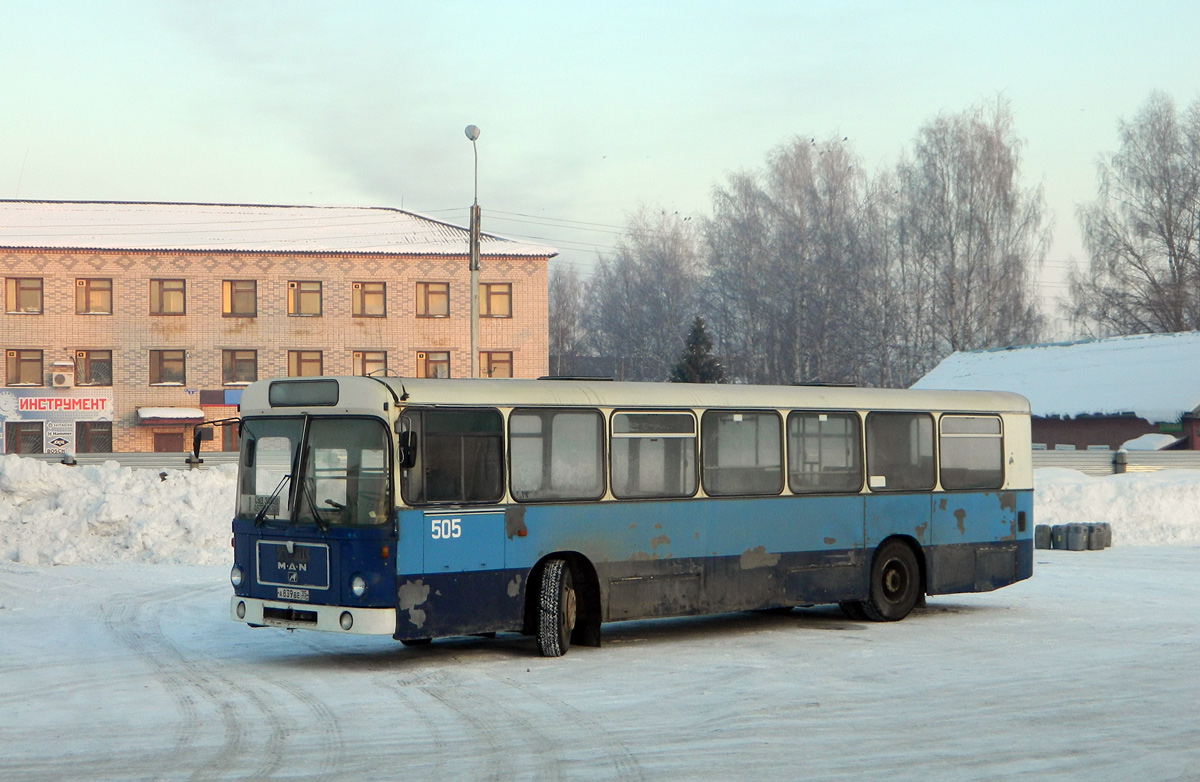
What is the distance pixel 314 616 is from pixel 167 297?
4818cm

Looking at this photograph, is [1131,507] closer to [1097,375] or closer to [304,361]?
[1097,375]

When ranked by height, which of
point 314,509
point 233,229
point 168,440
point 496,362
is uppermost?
point 233,229

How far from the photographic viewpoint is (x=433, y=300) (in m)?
58.8

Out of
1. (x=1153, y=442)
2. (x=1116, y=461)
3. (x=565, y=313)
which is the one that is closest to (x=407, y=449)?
(x=1116, y=461)

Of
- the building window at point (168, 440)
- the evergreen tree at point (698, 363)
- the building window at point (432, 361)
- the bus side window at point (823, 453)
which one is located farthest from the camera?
the evergreen tree at point (698, 363)

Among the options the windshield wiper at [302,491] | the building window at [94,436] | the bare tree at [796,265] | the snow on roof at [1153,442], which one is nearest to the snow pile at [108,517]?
the windshield wiper at [302,491]

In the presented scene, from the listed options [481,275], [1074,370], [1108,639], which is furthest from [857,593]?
[481,275]

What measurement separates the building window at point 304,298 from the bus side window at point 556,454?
46.7m

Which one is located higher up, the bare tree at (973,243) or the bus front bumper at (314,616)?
the bare tree at (973,243)

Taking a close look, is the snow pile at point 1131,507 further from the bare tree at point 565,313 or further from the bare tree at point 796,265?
the bare tree at point 565,313

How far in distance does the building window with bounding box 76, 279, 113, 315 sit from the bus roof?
47113 mm

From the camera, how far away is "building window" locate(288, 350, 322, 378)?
5834 centimetres

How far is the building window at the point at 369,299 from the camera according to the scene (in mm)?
58250

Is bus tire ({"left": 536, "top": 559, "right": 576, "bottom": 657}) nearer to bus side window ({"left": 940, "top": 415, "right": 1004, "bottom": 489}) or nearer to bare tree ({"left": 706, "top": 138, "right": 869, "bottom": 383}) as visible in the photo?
bus side window ({"left": 940, "top": 415, "right": 1004, "bottom": 489})
